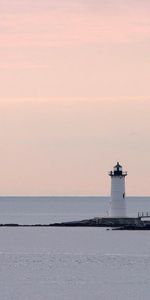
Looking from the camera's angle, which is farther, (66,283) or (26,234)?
(26,234)

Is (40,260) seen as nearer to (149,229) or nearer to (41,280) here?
(41,280)

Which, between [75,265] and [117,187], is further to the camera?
[117,187]

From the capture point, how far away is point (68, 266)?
83.4m

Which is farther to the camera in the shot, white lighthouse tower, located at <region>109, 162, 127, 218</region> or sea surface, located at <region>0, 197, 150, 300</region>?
white lighthouse tower, located at <region>109, 162, 127, 218</region>

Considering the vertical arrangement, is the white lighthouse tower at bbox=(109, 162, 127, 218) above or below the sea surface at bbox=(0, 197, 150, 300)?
above

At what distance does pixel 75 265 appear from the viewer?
84.1m

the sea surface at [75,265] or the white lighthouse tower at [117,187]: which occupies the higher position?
the white lighthouse tower at [117,187]

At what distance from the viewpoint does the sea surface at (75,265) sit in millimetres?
67812

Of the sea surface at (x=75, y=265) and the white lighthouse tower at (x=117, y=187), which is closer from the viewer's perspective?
the sea surface at (x=75, y=265)

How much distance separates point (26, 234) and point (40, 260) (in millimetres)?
36026

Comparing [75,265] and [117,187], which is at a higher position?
[117,187]

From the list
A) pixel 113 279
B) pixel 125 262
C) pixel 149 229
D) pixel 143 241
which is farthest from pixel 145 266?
pixel 149 229

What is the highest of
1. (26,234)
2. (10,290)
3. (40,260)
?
(26,234)

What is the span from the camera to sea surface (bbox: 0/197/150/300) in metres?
67.8
